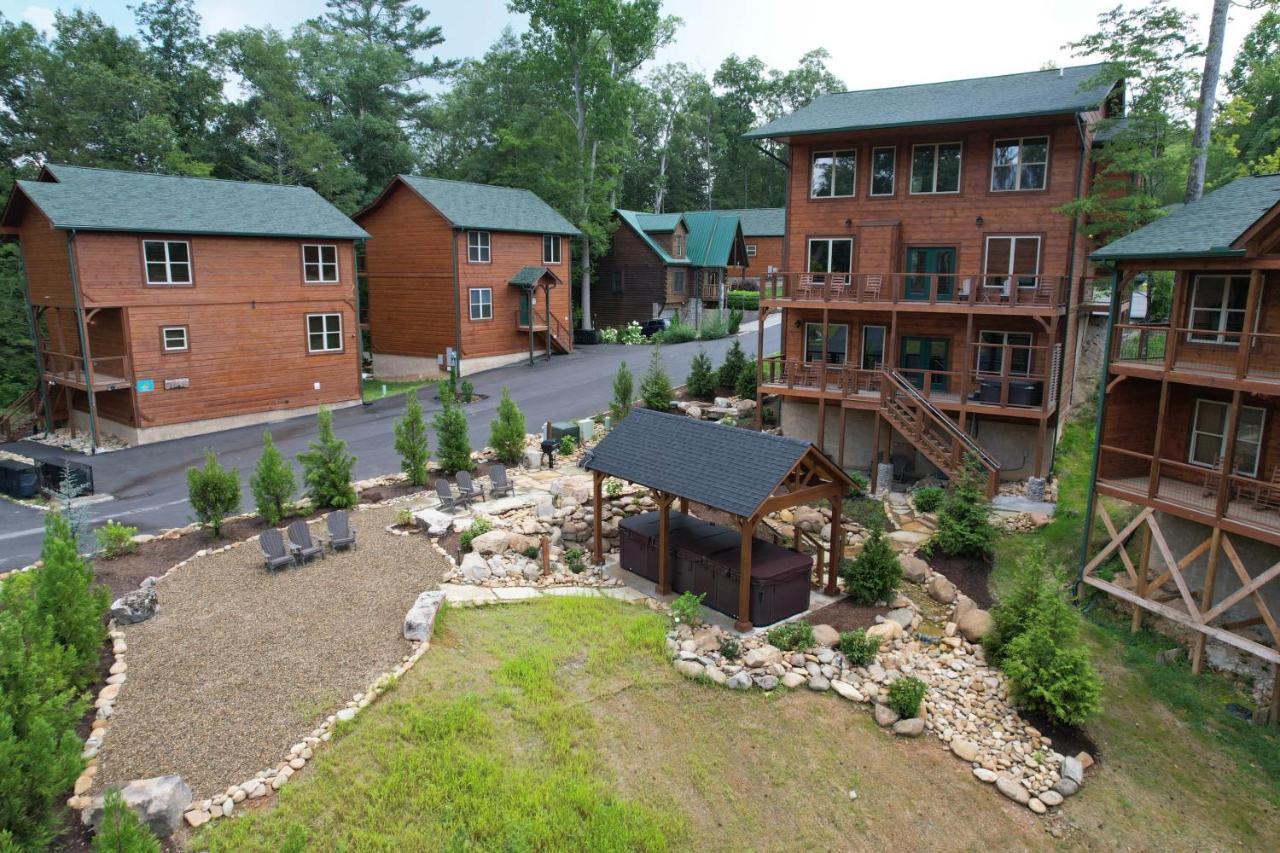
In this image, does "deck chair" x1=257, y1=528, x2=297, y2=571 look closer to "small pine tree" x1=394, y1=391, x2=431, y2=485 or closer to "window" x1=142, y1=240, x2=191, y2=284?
"small pine tree" x1=394, y1=391, x2=431, y2=485

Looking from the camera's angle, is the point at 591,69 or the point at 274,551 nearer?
the point at 274,551

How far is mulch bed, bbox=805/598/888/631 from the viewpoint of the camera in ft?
45.9

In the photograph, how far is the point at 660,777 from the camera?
9.94 meters

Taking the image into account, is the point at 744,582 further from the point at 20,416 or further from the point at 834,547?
the point at 20,416

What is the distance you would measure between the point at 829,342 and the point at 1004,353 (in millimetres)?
5232

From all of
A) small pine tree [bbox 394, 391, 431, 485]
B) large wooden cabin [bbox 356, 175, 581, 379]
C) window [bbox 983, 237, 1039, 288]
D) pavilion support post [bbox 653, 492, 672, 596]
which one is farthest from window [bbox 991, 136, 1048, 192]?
large wooden cabin [bbox 356, 175, 581, 379]

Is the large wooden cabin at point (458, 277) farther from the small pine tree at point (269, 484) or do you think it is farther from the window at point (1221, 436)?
the window at point (1221, 436)

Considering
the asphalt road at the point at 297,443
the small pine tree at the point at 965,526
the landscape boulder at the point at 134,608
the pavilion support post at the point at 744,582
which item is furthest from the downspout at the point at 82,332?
the small pine tree at the point at 965,526

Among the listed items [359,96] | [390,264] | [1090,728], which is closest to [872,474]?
[1090,728]

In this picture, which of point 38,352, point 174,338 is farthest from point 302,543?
point 38,352

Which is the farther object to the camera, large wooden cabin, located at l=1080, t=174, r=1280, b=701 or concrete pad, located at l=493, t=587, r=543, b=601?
concrete pad, located at l=493, t=587, r=543, b=601

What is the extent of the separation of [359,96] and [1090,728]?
5294cm

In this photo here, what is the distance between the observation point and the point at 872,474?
2261 cm

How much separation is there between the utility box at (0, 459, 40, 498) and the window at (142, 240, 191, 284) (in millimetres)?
7947
